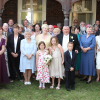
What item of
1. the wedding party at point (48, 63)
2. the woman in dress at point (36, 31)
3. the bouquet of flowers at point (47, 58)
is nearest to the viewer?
the wedding party at point (48, 63)

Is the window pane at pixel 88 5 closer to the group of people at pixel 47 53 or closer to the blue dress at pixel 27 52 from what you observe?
the group of people at pixel 47 53

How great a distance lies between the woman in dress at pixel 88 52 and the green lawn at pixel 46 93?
45 centimetres

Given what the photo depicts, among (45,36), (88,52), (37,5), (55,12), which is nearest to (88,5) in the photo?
(55,12)

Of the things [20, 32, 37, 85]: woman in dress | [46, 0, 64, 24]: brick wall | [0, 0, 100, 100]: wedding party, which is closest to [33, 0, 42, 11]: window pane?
[46, 0, 64, 24]: brick wall

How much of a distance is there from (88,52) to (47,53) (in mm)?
1331

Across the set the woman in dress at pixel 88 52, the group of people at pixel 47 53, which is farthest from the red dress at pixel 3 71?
the woman in dress at pixel 88 52

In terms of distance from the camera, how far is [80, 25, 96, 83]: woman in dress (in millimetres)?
7547

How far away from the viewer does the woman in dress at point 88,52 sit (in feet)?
24.8

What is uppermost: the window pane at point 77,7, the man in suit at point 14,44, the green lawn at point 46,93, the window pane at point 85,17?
the window pane at point 77,7

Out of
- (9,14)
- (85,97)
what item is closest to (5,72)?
(85,97)

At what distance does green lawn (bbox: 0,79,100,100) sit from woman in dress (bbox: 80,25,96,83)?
0.45m

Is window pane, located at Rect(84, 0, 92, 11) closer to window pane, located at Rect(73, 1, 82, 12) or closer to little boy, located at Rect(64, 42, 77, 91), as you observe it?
window pane, located at Rect(73, 1, 82, 12)

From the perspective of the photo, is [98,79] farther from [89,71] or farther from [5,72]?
[5,72]

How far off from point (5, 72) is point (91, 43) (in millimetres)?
2652
